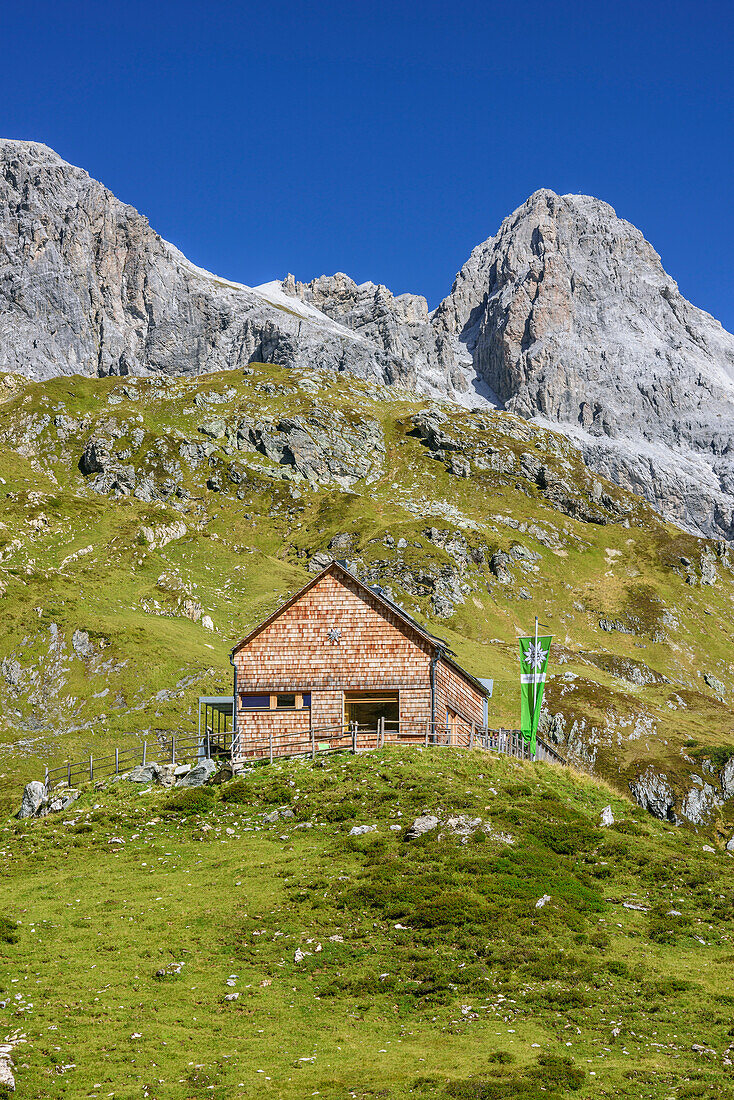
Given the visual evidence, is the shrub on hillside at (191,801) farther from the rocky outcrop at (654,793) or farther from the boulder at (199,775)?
the rocky outcrop at (654,793)

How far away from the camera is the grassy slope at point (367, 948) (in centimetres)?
1714

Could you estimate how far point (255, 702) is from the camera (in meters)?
49.8

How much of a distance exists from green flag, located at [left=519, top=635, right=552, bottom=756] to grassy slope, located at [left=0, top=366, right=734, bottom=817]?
1744 inches

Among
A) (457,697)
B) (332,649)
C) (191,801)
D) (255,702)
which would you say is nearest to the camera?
(191,801)

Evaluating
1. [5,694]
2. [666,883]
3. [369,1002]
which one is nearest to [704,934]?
[666,883]

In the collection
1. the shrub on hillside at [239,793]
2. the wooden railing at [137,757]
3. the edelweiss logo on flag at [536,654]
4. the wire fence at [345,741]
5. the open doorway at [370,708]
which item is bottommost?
the wooden railing at [137,757]

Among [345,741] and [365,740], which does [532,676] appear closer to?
Answer: [365,740]

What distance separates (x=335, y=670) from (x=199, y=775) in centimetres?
1089

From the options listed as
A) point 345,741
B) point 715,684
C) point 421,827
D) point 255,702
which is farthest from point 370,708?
point 715,684

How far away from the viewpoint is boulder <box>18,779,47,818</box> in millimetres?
40500

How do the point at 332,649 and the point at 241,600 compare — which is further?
the point at 241,600

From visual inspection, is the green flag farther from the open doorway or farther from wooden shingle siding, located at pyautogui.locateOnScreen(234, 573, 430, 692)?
the open doorway

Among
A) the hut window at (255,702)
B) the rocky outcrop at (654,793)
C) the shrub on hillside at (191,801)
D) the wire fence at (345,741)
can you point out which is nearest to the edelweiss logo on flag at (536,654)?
the wire fence at (345,741)

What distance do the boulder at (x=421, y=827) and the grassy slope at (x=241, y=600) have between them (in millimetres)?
49086
